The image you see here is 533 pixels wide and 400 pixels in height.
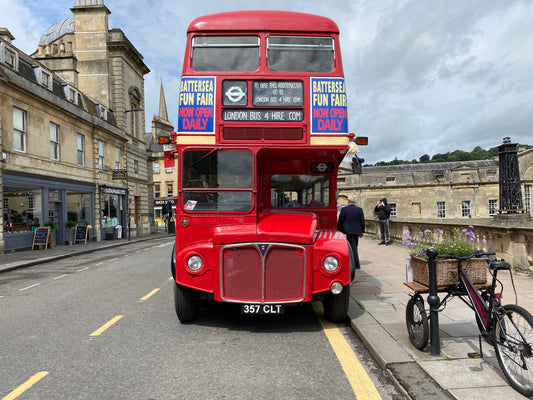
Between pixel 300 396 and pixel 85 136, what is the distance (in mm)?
24956

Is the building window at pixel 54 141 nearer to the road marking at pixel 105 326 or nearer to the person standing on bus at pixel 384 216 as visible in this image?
the person standing on bus at pixel 384 216

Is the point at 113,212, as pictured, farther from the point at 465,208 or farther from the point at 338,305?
the point at 465,208

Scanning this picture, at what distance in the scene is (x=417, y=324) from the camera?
4.12m

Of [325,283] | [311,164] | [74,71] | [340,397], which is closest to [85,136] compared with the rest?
[74,71]

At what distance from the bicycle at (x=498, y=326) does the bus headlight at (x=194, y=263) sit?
2.46m

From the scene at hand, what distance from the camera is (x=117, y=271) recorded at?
11289 mm

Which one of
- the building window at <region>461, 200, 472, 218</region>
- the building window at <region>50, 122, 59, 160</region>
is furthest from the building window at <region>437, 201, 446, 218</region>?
the building window at <region>50, 122, 59, 160</region>

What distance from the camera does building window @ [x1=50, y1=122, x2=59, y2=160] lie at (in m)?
21.1

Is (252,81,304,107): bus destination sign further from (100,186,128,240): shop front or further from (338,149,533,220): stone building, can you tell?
(338,149,533,220): stone building

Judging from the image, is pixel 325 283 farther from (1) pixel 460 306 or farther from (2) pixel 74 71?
(2) pixel 74 71

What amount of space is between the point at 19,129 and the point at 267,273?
1781 centimetres

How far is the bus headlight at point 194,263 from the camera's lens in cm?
501

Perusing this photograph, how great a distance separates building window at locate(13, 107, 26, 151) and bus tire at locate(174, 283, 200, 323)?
53.2ft

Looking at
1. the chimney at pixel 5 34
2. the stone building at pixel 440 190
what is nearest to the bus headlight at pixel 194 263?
the chimney at pixel 5 34
